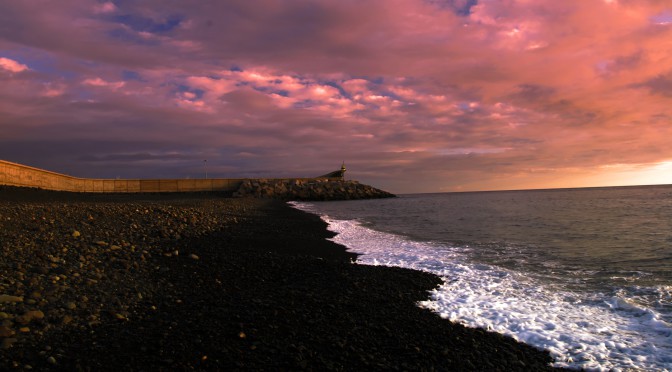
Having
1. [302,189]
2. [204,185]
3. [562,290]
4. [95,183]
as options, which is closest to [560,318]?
[562,290]

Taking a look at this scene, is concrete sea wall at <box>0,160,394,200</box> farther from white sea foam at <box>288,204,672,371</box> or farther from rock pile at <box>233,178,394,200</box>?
white sea foam at <box>288,204,672,371</box>

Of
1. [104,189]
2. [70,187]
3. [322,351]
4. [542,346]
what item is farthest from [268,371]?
[104,189]

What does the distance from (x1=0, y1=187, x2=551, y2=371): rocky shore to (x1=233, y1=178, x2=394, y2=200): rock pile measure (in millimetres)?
54697

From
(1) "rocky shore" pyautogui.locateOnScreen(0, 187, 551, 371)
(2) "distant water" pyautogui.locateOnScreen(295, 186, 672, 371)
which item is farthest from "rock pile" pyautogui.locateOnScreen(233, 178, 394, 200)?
(1) "rocky shore" pyautogui.locateOnScreen(0, 187, 551, 371)

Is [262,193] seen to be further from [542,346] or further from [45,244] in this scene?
[542,346]

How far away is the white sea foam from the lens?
547cm

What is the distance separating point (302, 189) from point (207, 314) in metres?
66.3

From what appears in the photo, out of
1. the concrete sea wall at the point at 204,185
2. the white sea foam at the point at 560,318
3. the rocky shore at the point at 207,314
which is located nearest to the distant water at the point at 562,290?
Answer: the white sea foam at the point at 560,318

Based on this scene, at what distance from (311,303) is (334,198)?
68.8 metres

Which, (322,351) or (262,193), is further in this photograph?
(262,193)

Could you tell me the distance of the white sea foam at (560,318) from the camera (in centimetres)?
547

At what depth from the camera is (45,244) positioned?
344 inches

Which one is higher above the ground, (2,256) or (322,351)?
(2,256)

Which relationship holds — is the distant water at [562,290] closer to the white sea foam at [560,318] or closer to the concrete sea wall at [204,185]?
the white sea foam at [560,318]
